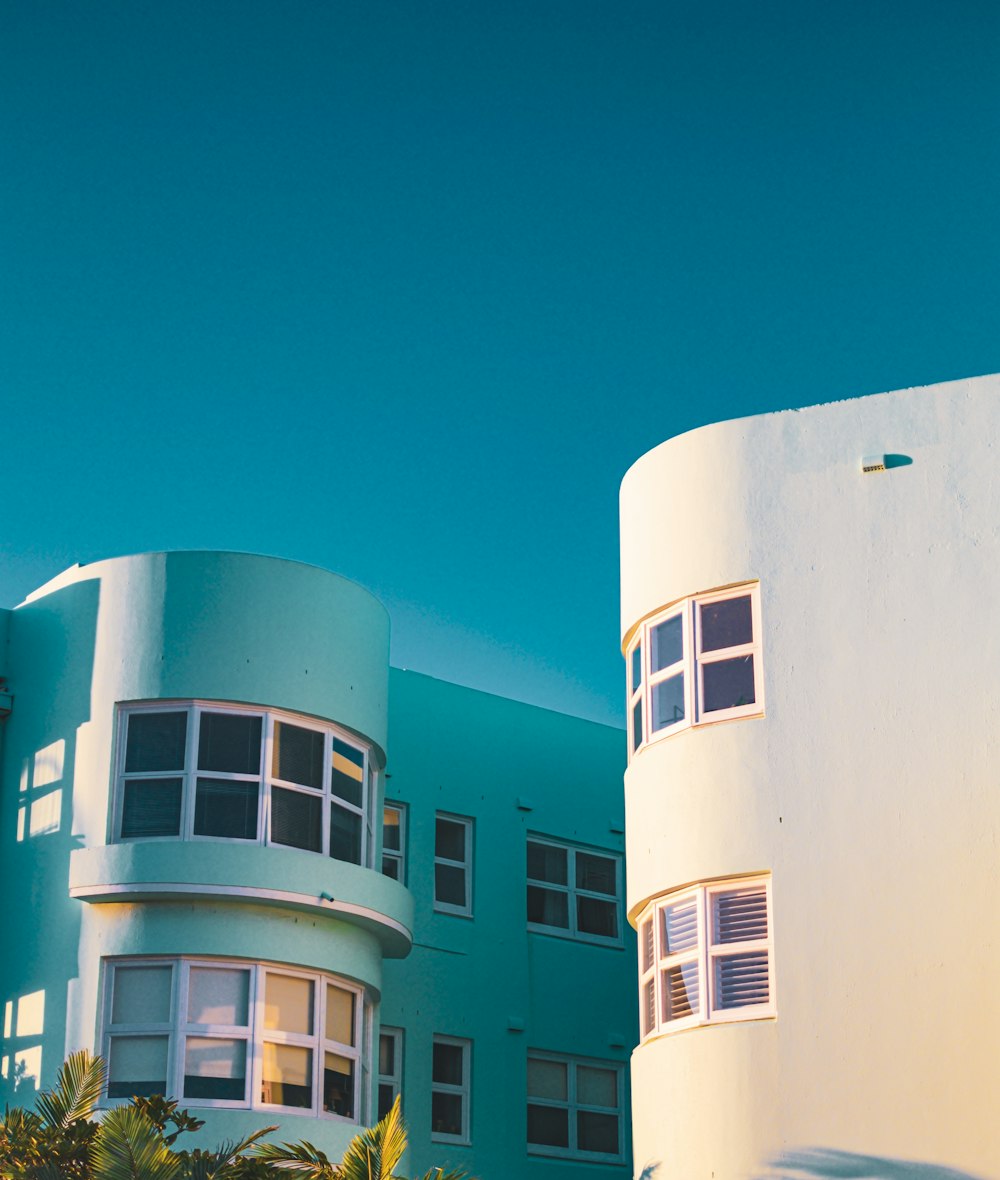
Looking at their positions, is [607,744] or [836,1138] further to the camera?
[607,744]

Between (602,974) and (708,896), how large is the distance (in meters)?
9.95

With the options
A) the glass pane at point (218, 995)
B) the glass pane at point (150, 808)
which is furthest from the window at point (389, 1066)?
the glass pane at point (150, 808)

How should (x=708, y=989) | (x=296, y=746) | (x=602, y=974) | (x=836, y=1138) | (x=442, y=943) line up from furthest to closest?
(x=602, y=974) → (x=442, y=943) → (x=296, y=746) → (x=708, y=989) → (x=836, y=1138)

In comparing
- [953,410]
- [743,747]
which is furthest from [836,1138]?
[953,410]

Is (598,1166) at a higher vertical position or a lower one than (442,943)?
lower

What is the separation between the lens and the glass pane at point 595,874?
28766mm

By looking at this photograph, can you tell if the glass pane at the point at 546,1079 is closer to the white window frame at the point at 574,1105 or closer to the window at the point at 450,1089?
the white window frame at the point at 574,1105

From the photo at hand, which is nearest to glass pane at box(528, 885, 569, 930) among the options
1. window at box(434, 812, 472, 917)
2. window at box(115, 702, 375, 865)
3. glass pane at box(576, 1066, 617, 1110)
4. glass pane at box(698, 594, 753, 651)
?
window at box(434, 812, 472, 917)

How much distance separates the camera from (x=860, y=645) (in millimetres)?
18406

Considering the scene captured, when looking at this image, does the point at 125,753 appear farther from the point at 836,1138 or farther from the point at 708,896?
the point at 836,1138

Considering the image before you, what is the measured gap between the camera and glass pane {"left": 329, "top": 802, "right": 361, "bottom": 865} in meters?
22.4

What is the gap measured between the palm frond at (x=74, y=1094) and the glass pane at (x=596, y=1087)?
1170 cm

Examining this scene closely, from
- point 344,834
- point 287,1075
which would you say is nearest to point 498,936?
point 344,834

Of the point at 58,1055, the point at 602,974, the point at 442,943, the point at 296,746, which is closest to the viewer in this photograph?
the point at 58,1055
